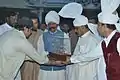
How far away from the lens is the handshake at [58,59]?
4.32m

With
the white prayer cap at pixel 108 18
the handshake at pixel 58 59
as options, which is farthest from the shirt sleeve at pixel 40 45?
the white prayer cap at pixel 108 18

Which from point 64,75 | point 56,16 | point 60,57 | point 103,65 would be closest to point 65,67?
point 64,75

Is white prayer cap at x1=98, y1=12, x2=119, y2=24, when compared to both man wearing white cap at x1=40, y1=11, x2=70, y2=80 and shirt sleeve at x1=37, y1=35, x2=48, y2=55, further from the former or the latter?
shirt sleeve at x1=37, y1=35, x2=48, y2=55

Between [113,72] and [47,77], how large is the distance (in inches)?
65.0

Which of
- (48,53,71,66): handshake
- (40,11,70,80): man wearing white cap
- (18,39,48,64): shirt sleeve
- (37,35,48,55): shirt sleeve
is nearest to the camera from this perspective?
(18,39,48,64): shirt sleeve

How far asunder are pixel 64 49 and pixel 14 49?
3.52 ft

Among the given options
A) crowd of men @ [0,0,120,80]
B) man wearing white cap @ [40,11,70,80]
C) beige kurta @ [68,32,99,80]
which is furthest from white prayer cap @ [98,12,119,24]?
man wearing white cap @ [40,11,70,80]

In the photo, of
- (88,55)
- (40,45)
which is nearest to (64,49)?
(40,45)

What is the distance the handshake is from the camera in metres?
4.32

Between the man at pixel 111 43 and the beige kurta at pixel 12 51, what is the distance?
921mm

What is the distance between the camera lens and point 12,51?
12.6ft

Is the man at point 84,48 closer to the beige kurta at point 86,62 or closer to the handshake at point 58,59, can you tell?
the beige kurta at point 86,62

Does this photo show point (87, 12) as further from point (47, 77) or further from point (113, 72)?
point (113, 72)

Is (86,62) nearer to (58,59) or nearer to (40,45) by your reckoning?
(58,59)
